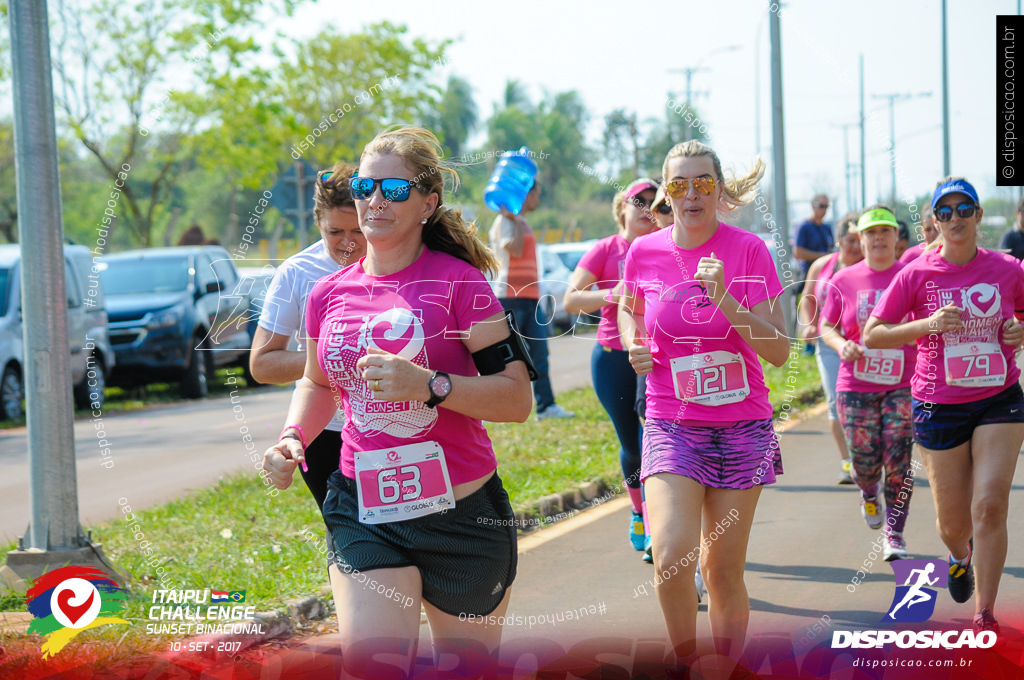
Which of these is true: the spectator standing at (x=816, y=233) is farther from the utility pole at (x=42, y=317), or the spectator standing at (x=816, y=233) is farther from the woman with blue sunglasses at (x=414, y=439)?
the woman with blue sunglasses at (x=414, y=439)

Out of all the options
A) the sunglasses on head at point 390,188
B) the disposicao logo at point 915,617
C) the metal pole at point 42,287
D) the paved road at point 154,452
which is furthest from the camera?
the paved road at point 154,452

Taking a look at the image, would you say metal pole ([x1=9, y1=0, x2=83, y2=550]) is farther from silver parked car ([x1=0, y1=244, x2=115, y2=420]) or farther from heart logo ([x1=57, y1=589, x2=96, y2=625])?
silver parked car ([x1=0, y1=244, x2=115, y2=420])

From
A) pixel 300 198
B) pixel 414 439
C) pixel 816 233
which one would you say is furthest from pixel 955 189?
pixel 816 233

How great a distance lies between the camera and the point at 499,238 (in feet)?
31.6

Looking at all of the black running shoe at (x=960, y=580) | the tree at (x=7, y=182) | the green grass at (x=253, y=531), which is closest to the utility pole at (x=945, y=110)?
the green grass at (x=253, y=531)

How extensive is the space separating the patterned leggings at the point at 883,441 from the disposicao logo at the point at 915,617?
425 millimetres

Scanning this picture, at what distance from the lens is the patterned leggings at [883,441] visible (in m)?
6.03

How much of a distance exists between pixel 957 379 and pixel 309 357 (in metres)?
2.78

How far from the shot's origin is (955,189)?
4621 mm

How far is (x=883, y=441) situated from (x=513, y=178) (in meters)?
2.83

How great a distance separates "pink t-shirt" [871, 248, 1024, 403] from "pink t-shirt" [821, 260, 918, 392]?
1355 mm

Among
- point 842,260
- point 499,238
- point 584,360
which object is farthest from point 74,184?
point 842,260

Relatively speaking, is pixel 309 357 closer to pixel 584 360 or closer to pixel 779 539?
pixel 779 539

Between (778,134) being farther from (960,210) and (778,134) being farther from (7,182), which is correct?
(7,182)
